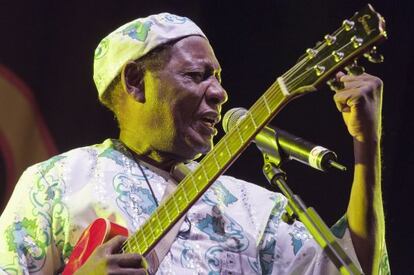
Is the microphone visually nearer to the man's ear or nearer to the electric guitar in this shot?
the electric guitar

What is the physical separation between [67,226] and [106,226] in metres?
0.16

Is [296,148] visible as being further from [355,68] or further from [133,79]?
[133,79]

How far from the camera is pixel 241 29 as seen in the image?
3189 mm

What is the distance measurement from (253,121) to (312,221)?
0.30 meters

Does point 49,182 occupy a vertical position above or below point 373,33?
below

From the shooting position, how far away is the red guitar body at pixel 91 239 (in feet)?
6.28

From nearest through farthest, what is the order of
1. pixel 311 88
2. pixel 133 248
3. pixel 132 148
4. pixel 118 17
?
1. pixel 311 88
2. pixel 133 248
3. pixel 132 148
4. pixel 118 17

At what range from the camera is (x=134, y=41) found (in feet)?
7.57

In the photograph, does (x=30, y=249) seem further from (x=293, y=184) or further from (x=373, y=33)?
(x=293, y=184)

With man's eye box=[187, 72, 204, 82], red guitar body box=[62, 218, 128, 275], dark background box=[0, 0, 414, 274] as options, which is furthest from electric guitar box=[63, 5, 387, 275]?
dark background box=[0, 0, 414, 274]

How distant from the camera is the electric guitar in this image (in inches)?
59.2

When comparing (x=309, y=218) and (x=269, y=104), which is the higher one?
(x=269, y=104)

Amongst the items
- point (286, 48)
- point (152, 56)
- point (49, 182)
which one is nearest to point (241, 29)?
point (286, 48)

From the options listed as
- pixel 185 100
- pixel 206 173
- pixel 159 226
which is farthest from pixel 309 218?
pixel 185 100
